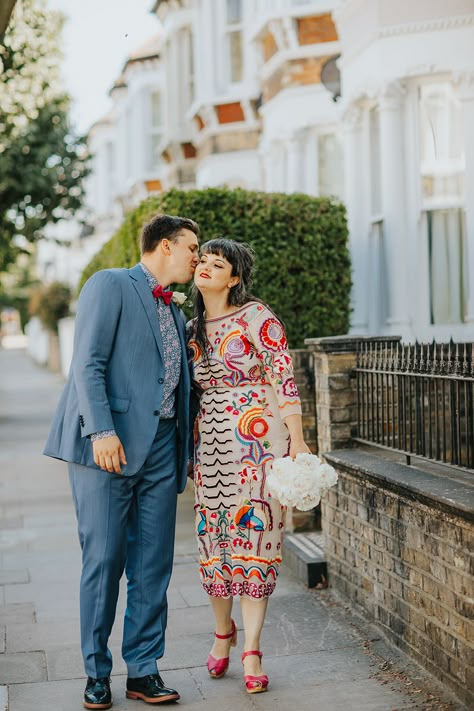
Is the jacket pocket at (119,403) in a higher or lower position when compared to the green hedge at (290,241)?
lower

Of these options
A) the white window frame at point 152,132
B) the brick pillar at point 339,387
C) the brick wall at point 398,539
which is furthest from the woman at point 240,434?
the white window frame at point 152,132

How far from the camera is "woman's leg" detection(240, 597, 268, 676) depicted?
15.4 ft

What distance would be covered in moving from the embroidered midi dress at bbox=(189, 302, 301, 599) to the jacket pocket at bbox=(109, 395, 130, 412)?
0.46 m

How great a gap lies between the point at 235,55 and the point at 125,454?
1347 centimetres

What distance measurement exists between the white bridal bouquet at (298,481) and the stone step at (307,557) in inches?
83.9

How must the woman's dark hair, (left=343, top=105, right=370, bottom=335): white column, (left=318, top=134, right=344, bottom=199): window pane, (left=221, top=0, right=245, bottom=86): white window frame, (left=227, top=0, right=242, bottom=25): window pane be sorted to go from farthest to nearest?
(left=221, top=0, right=245, bottom=86): white window frame
(left=227, top=0, right=242, bottom=25): window pane
(left=318, top=134, right=344, bottom=199): window pane
(left=343, top=105, right=370, bottom=335): white column
the woman's dark hair

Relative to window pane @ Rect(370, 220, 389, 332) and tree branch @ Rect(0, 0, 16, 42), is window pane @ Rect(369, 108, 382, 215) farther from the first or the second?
tree branch @ Rect(0, 0, 16, 42)

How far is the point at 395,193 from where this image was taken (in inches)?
394

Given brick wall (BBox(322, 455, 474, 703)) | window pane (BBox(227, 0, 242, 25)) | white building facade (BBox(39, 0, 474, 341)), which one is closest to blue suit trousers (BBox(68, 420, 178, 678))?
brick wall (BBox(322, 455, 474, 703))

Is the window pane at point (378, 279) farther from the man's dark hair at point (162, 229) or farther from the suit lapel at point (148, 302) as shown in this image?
the suit lapel at point (148, 302)

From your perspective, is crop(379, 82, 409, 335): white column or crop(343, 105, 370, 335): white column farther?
crop(343, 105, 370, 335): white column

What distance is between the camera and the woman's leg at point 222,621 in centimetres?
486

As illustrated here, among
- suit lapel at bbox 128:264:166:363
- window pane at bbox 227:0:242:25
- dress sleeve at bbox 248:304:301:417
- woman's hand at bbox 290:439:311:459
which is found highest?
window pane at bbox 227:0:242:25

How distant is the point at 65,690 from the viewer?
4.78 meters
